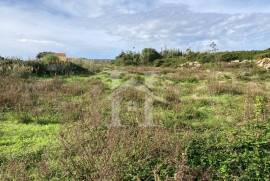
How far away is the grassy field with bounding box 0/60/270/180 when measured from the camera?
6.15 m

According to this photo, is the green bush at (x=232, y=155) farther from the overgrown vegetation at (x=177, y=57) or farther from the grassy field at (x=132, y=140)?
the overgrown vegetation at (x=177, y=57)

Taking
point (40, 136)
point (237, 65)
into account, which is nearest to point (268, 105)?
point (40, 136)

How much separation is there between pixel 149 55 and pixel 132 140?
35.7 metres

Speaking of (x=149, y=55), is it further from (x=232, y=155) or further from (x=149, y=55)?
(x=232, y=155)

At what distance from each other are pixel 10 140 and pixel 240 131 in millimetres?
4408

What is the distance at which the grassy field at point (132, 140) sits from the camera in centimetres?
615

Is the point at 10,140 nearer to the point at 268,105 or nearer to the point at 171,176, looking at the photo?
the point at 171,176

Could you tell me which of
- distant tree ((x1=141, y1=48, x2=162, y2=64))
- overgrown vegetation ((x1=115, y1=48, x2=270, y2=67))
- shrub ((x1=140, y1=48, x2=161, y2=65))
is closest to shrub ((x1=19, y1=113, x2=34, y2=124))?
overgrown vegetation ((x1=115, y1=48, x2=270, y2=67))

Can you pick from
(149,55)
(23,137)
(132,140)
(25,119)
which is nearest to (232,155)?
(132,140)

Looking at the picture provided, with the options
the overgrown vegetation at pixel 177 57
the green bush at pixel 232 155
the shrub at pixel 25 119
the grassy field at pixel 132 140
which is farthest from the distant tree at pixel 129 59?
the green bush at pixel 232 155

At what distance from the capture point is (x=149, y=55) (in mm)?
42594

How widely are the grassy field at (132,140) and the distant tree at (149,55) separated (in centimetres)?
2901

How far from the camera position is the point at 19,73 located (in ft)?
62.4

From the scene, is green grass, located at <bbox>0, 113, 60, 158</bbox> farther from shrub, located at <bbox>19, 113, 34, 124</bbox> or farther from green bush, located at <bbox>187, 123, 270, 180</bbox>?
green bush, located at <bbox>187, 123, 270, 180</bbox>
